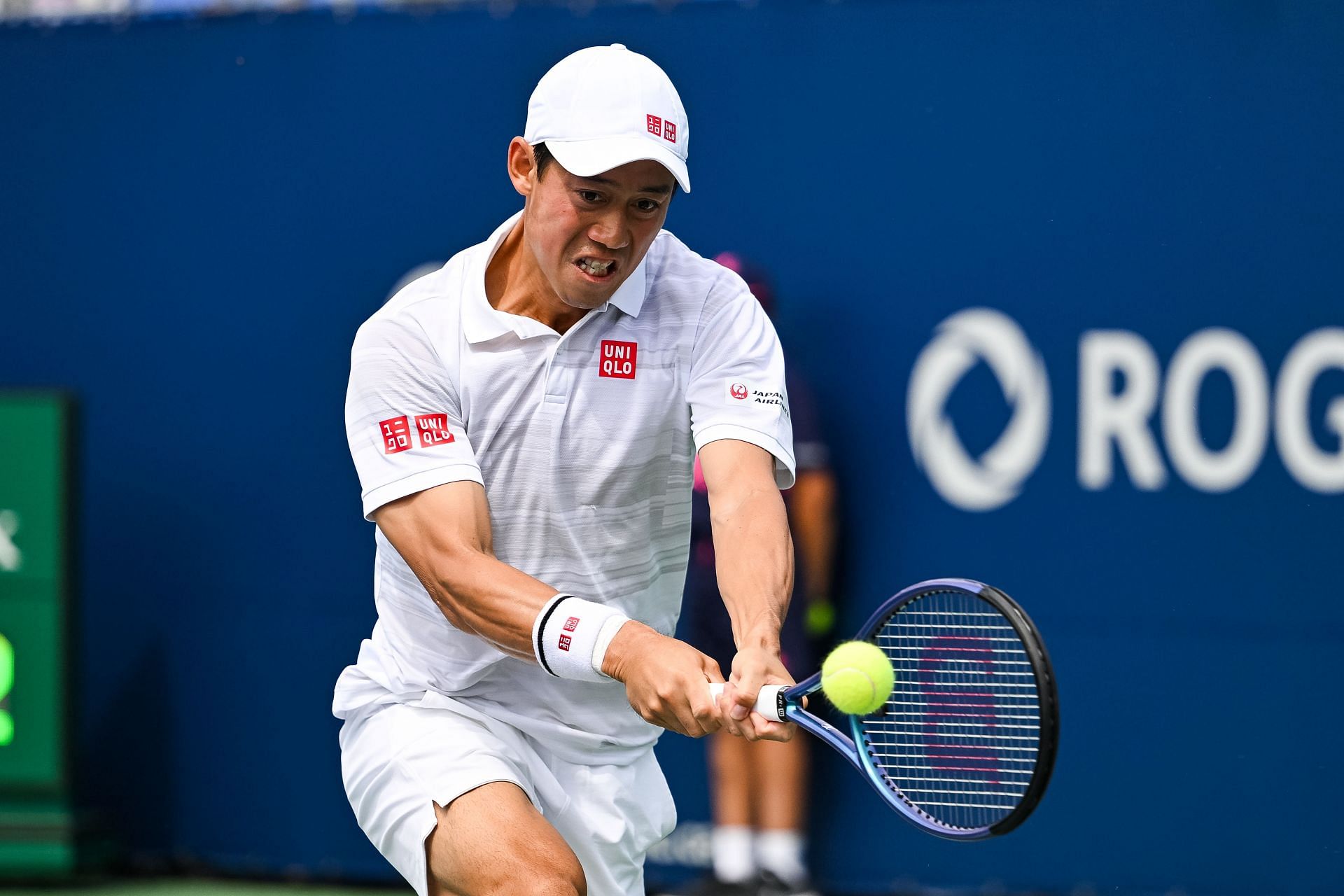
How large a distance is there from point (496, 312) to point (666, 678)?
0.77 metres

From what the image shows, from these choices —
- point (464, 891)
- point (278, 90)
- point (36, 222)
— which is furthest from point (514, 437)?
point (36, 222)

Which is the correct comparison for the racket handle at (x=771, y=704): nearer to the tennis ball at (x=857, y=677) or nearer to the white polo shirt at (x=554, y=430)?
the tennis ball at (x=857, y=677)

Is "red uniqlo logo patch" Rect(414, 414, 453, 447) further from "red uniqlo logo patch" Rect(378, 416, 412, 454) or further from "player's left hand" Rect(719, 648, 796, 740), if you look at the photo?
"player's left hand" Rect(719, 648, 796, 740)

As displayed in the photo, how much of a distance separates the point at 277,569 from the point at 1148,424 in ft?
9.34

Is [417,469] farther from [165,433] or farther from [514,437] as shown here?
[165,433]

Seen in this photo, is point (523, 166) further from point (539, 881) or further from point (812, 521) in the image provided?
point (812, 521)

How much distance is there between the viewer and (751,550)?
9.78 ft

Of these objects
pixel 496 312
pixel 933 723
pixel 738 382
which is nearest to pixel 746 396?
pixel 738 382

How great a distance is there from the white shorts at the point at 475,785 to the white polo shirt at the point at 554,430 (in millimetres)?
38

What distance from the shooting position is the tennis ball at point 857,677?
276 cm

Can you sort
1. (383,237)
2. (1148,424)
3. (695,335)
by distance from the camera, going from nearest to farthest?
(695,335) < (1148,424) < (383,237)

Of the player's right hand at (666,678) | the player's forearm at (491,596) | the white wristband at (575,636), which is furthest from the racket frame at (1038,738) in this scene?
the player's forearm at (491,596)

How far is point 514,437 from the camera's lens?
3.09 m

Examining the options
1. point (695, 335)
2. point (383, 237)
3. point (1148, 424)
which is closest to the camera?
point (695, 335)
